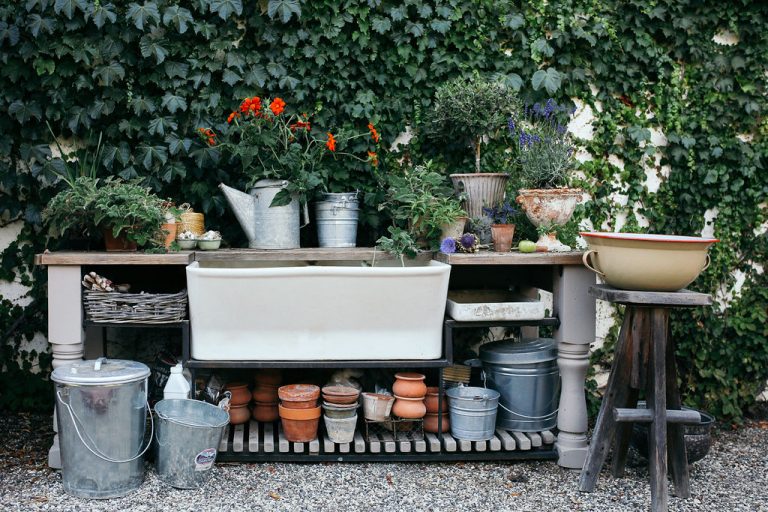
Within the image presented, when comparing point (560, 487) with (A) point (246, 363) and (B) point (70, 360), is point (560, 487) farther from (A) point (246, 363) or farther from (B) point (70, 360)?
(B) point (70, 360)

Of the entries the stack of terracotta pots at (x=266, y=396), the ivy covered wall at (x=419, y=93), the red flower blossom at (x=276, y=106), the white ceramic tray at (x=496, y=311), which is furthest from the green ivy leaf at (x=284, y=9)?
the stack of terracotta pots at (x=266, y=396)

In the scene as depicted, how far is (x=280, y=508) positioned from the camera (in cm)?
286

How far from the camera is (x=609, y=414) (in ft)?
10.0

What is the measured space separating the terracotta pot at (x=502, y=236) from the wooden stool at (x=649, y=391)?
0.54 metres

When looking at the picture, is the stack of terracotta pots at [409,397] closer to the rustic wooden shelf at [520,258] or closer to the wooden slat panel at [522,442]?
the wooden slat panel at [522,442]

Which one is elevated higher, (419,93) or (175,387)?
(419,93)

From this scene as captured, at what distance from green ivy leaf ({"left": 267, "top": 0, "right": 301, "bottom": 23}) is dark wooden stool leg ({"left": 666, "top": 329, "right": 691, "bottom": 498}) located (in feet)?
8.32

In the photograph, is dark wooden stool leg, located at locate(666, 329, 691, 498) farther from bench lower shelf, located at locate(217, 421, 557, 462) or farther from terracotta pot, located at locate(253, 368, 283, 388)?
terracotta pot, located at locate(253, 368, 283, 388)

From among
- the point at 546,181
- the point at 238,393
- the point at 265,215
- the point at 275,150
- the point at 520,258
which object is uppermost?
the point at 275,150

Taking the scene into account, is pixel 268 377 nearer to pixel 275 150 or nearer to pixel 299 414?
pixel 299 414

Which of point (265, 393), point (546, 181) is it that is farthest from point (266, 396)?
point (546, 181)

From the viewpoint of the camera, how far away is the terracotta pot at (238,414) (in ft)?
11.5

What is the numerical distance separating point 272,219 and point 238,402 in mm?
946

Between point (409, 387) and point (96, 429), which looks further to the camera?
point (409, 387)
